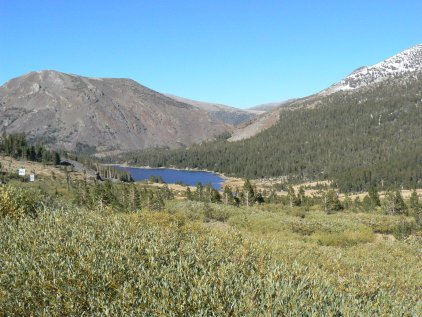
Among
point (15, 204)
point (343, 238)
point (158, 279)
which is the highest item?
point (15, 204)

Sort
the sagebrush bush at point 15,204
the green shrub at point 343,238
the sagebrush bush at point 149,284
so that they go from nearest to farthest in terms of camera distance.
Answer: the sagebrush bush at point 149,284 → the sagebrush bush at point 15,204 → the green shrub at point 343,238

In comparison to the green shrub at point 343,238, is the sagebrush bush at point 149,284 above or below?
above

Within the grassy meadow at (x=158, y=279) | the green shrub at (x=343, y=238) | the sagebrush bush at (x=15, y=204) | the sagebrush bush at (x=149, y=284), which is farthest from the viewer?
the green shrub at (x=343, y=238)

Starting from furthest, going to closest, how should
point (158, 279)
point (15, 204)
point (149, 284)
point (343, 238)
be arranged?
point (343, 238), point (15, 204), point (158, 279), point (149, 284)

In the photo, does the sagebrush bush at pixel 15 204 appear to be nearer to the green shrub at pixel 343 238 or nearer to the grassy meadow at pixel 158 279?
the grassy meadow at pixel 158 279

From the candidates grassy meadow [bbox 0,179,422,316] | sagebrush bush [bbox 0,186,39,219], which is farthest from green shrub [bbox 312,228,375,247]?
sagebrush bush [bbox 0,186,39,219]

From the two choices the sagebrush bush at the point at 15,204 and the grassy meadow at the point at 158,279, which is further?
the sagebrush bush at the point at 15,204

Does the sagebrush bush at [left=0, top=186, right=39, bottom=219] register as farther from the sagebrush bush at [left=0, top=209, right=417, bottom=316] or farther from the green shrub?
the green shrub

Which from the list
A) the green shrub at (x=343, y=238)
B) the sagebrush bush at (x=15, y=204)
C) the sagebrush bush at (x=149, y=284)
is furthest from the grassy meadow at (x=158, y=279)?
the green shrub at (x=343, y=238)

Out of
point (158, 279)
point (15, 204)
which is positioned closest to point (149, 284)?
point (158, 279)

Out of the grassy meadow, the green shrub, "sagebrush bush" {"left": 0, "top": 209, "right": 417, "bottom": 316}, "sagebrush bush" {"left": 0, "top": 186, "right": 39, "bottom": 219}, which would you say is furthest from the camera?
the green shrub

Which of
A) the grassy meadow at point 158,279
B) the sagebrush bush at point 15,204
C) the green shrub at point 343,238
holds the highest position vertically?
the sagebrush bush at point 15,204

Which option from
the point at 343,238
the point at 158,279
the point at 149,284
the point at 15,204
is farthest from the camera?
the point at 343,238

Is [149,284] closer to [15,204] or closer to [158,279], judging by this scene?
[158,279]
